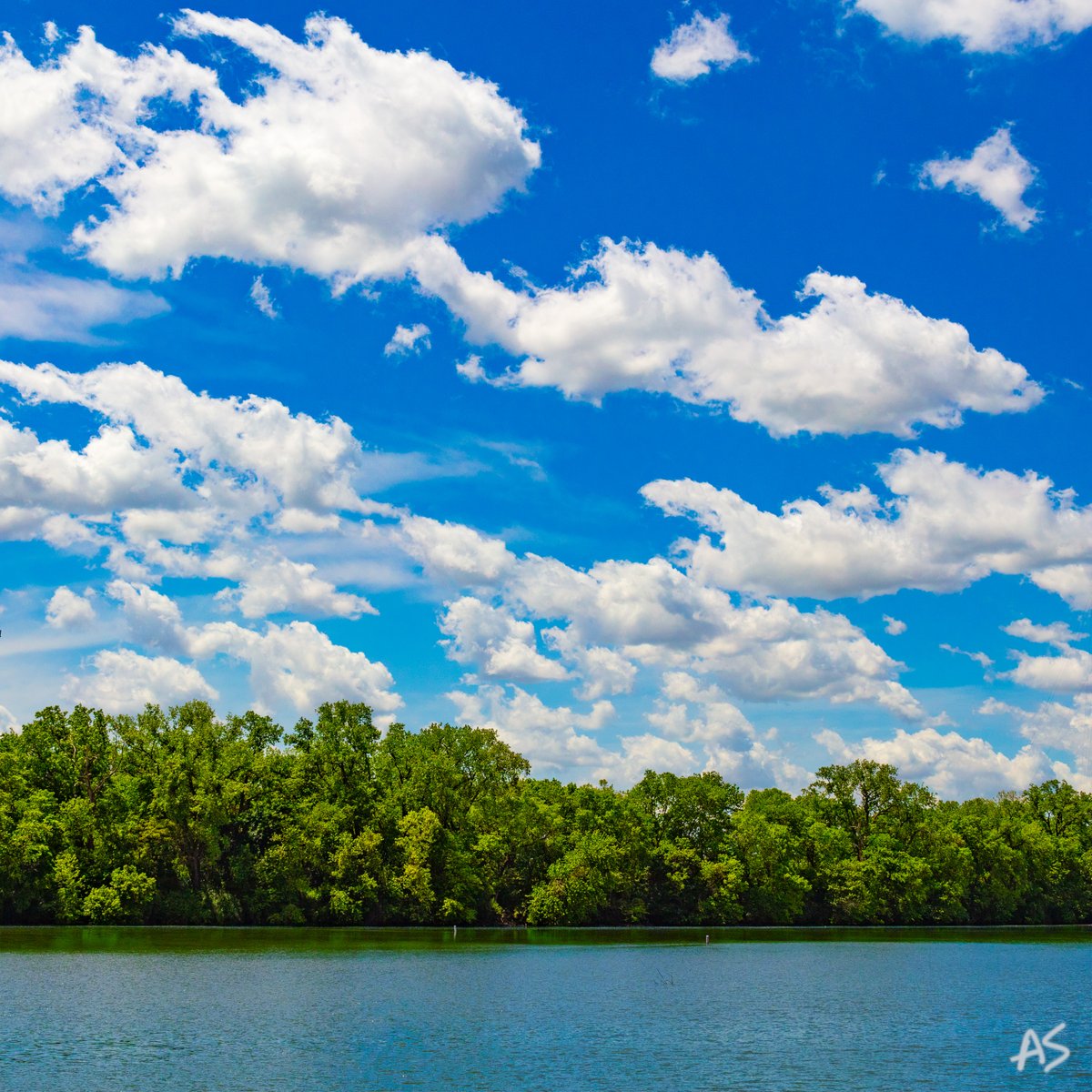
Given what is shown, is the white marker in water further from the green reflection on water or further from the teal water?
A: the green reflection on water

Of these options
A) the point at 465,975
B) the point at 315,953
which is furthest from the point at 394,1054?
the point at 315,953

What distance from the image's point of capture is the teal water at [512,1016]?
50094 mm

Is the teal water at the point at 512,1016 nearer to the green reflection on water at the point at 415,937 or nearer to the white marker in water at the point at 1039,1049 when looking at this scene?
the white marker in water at the point at 1039,1049

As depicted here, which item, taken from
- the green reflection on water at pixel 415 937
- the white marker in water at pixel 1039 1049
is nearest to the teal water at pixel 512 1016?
the white marker in water at pixel 1039 1049

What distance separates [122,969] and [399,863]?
58.8 m

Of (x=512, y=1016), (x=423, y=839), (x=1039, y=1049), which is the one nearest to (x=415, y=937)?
(x=423, y=839)

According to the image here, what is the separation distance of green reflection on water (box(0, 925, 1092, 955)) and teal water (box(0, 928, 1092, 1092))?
1.13m

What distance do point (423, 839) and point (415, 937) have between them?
44.3 feet

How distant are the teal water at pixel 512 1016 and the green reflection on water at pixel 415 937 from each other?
44.7 inches

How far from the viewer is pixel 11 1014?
62031 millimetres

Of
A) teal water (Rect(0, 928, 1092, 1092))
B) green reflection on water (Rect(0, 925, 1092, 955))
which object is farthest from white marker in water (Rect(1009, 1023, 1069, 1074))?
green reflection on water (Rect(0, 925, 1092, 955))

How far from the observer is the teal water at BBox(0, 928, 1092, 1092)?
164 feet

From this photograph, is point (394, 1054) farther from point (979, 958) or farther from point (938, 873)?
point (938, 873)

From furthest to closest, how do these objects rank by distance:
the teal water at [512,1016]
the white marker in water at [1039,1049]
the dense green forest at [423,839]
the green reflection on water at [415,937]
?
the dense green forest at [423,839] < the green reflection on water at [415,937] < the white marker in water at [1039,1049] < the teal water at [512,1016]
